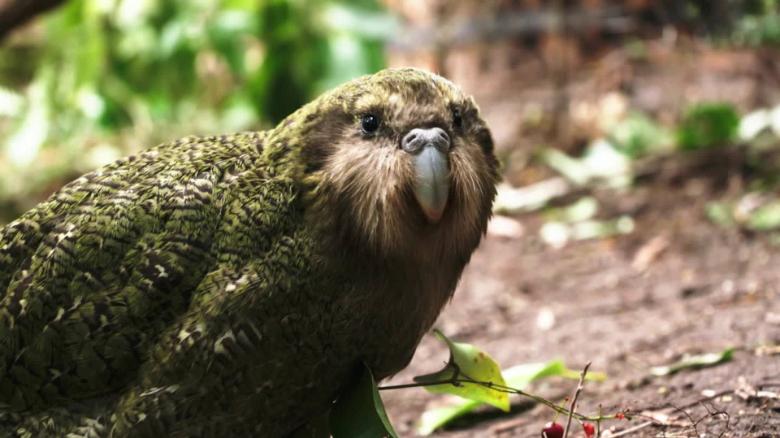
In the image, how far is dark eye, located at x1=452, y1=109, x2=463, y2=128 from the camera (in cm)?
316

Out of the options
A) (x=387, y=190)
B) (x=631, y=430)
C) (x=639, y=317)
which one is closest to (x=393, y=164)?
(x=387, y=190)

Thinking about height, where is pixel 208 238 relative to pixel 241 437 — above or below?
above

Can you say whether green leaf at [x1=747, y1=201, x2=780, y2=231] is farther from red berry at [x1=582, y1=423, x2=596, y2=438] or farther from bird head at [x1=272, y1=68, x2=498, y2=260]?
bird head at [x1=272, y1=68, x2=498, y2=260]

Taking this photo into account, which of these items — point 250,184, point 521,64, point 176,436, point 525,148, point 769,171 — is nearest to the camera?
point 176,436

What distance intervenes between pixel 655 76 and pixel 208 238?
6.71 m

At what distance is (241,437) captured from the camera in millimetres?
3055

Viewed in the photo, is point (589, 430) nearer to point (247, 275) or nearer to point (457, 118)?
point (457, 118)

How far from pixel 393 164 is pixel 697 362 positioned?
180 centimetres

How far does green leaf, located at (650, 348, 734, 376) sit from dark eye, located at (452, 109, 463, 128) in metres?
1.59

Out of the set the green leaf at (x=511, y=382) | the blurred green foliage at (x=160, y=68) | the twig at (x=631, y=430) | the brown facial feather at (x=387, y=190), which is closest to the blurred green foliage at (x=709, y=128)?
the blurred green foliage at (x=160, y=68)

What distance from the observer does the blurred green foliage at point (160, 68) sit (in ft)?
23.7

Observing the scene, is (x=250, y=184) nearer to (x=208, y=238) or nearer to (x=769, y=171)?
(x=208, y=238)

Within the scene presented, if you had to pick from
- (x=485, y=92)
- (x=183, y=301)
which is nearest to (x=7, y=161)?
(x=485, y=92)

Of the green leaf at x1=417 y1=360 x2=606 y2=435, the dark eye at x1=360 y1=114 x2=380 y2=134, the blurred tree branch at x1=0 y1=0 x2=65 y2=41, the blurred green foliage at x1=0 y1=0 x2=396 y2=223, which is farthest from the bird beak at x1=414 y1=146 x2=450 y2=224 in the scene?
the blurred tree branch at x1=0 y1=0 x2=65 y2=41
